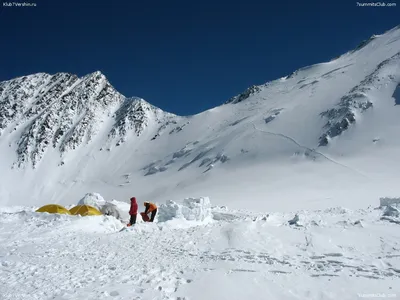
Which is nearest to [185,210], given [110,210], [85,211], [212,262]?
[85,211]

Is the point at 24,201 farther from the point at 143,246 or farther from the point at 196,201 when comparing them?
the point at 143,246

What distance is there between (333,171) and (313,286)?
34.3 meters

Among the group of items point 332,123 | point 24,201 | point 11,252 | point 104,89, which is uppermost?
point 104,89

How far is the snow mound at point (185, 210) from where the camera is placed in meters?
18.5

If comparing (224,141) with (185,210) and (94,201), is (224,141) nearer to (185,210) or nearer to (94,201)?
(94,201)

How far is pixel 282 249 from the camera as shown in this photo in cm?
997

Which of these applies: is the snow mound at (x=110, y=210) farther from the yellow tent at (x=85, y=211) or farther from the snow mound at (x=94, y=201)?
the yellow tent at (x=85, y=211)

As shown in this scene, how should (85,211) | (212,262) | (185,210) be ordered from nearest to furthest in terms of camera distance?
(212,262), (185,210), (85,211)

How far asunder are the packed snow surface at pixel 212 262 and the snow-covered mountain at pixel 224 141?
1629cm

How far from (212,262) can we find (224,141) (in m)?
50.5

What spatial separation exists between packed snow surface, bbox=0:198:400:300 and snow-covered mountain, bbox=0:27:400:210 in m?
16.3

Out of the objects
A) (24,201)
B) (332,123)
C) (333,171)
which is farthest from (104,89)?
(333,171)

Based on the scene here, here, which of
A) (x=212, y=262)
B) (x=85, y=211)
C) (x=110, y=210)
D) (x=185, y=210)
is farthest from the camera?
(x=110, y=210)

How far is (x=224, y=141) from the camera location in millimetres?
59469
